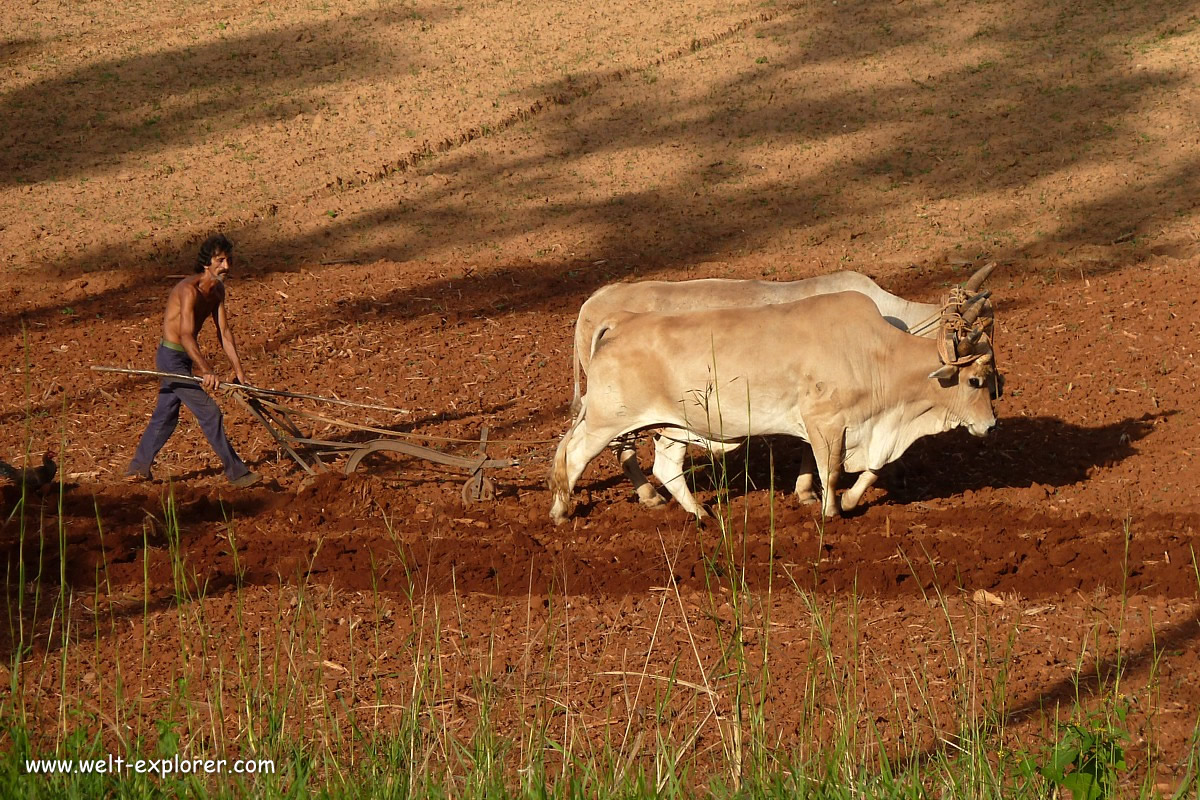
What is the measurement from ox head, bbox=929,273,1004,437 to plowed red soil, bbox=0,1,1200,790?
2.23 ft

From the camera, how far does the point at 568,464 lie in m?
8.59

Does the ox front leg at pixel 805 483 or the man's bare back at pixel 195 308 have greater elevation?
the man's bare back at pixel 195 308

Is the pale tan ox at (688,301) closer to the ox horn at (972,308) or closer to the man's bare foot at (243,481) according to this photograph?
the ox horn at (972,308)

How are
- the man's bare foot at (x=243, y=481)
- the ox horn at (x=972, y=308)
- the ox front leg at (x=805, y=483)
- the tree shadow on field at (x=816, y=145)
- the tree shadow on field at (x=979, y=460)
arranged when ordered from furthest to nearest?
1. the tree shadow on field at (x=816, y=145)
2. the tree shadow on field at (x=979, y=460)
3. the man's bare foot at (x=243, y=481)
4. the ox front leg at (x=805, y=483)
5. the ox horn at (x=972, y=308)

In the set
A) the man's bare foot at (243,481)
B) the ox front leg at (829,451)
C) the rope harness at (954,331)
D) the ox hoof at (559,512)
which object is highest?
the rope harness at (954,331)

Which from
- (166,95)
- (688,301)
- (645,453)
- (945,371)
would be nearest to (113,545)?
(645,453)

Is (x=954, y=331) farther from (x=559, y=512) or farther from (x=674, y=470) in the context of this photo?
(x=559, y=512)

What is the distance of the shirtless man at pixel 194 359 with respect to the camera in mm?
9016

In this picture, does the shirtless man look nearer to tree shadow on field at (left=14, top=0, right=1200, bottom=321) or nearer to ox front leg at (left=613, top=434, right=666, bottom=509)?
ox front leg at (left=613, top=434, right=666, bottom=509)

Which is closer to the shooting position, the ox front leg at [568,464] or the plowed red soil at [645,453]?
the plowed red soil at [645,453]

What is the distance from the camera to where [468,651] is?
6.48 metres

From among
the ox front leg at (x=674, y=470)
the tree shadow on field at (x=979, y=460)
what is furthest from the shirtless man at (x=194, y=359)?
the ox front leg at (x=674, y=470)

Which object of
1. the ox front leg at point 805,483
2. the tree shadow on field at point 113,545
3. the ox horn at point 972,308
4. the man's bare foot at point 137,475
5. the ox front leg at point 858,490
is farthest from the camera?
the man's bare foot at point 137,475

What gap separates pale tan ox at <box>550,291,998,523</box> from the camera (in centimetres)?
830
